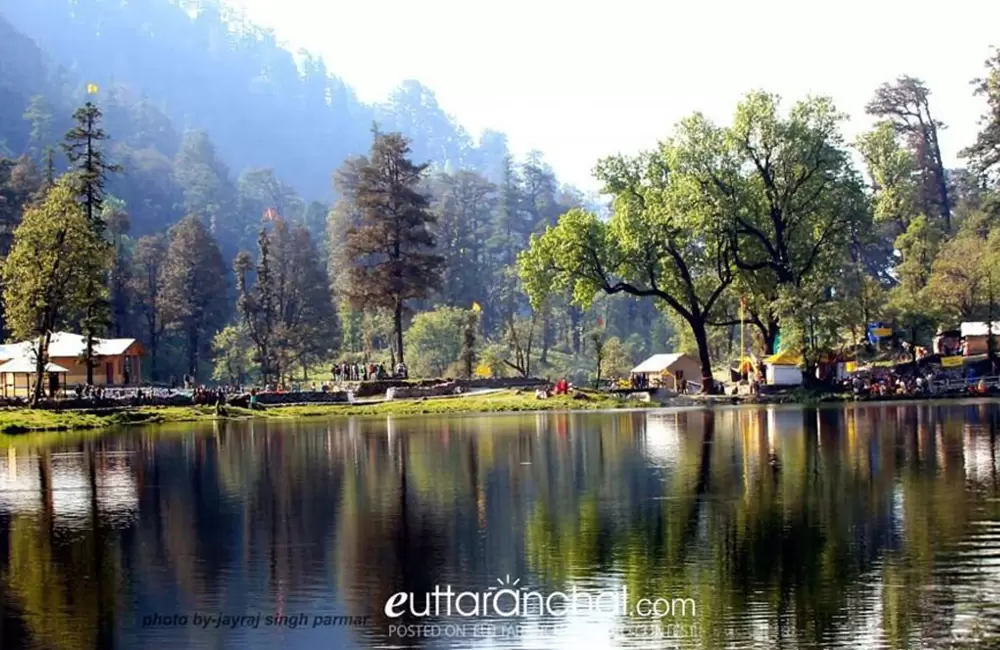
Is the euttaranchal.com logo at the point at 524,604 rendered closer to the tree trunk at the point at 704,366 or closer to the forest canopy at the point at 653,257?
the forest canopy at the point at 653,257

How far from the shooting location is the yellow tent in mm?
71625

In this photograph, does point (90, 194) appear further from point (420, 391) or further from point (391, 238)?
point (420, 391)

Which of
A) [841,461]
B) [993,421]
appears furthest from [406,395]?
[841,461]

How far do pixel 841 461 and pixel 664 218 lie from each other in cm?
4100

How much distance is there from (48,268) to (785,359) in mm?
40622

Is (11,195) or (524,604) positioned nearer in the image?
(524,604)

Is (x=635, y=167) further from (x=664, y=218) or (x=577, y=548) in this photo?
(x=577, y=548)

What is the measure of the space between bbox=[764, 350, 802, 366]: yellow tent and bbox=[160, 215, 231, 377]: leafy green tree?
5842cm

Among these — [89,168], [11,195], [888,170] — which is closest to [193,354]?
[11,195]

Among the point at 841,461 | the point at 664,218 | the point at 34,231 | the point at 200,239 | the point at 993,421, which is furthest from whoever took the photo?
the point at 200,239

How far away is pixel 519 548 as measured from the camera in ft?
69.7

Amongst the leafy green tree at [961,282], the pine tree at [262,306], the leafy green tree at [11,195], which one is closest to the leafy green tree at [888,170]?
the leafy green tree at [961,282]

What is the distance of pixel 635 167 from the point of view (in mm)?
78562

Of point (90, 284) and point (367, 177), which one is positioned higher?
point (367, 177)
